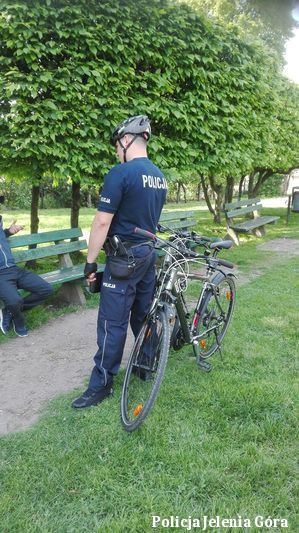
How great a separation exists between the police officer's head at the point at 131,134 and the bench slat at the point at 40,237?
2.31 meters

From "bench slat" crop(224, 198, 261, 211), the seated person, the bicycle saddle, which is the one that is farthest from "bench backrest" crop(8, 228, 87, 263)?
"bench slat" crop(224, 198, 261, 211)

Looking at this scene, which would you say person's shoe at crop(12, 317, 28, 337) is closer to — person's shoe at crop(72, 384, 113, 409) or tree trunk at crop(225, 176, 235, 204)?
person's shoe at crop(72, 384, 113, 409)

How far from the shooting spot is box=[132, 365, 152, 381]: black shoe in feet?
11.0

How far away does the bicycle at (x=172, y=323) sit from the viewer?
2986 mm

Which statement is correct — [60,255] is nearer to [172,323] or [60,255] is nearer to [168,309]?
[172,323]

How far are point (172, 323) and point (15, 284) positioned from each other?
6.72 feet

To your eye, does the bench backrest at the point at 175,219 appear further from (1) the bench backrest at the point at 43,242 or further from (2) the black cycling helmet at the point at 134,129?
(2) the black cycling helmet at the point at 134,129

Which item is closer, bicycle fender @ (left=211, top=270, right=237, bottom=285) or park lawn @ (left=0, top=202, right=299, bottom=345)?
bicycle fender @ (left=211, top=270, right=237, bottom=285)

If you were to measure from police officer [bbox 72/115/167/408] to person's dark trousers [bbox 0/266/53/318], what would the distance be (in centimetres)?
156

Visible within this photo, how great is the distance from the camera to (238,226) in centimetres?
1041

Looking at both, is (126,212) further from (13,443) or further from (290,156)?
(290,156)

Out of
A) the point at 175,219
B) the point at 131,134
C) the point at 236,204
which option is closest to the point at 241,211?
the point at 236,204

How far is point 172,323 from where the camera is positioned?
11.6ft

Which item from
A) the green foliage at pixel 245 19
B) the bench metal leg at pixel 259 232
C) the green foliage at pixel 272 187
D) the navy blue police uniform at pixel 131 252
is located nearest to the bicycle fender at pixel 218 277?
the navy blue police uniform at pixel 131 252
